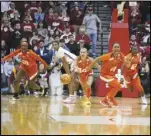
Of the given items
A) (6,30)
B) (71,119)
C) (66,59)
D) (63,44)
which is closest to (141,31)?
(63,44)

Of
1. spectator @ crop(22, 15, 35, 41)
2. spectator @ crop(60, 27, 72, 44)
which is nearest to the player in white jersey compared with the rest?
spectator @ crop(60, 27, 72, 44)

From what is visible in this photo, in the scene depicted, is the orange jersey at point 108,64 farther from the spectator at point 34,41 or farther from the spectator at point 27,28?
the spectator at point 27,28

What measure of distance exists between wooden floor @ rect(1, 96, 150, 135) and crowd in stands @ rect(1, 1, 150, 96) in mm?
4126

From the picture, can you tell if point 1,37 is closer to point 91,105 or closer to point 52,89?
point 52,89

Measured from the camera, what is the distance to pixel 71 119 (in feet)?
37.4

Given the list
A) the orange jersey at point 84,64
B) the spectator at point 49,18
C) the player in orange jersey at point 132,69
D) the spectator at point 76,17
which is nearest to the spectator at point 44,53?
the spectator at point 49,18

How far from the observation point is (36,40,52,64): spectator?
18.9 m

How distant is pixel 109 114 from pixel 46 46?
296 inches

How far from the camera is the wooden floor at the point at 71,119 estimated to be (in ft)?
31.5

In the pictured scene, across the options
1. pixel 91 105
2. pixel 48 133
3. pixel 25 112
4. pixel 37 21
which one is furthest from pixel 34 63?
pixel 48 133

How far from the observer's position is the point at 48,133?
9.23 metres

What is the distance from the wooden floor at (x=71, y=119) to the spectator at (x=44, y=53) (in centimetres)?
363

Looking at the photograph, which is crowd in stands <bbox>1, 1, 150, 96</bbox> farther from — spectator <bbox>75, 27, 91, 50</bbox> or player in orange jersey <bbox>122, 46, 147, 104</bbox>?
player in orange jersey <bbox>122, 46, 147, 104</bbox>

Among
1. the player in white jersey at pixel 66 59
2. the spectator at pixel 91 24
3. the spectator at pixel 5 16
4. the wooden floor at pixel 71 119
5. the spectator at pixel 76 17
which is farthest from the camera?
the spectator at pixel 76 17
